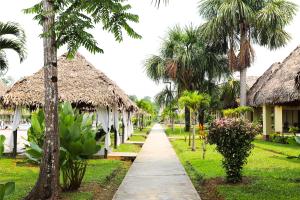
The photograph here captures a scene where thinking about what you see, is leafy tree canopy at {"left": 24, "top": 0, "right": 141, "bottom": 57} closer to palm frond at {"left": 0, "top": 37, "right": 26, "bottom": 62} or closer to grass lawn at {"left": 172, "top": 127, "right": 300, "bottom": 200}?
grass lawn at {"left": 172, "top": 127, "right": 300, "bottom": 200}

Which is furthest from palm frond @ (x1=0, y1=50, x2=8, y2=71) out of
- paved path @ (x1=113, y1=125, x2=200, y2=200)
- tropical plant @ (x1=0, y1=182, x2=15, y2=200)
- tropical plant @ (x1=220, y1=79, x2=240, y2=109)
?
tropical plant @ (x1=220, y1=79, x2=240, y2=109)

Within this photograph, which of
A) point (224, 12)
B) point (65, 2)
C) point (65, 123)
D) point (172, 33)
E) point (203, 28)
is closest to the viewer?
point (65, 2)

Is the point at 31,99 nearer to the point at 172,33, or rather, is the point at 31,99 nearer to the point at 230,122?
the point at 230,122

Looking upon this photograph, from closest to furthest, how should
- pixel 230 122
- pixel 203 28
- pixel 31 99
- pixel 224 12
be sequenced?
1. pixel 230 122
2. pixel 31 99
3. pixel 224 12
4. pixel 203 28

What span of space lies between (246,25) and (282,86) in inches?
215

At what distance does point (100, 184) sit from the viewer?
30.0 feet

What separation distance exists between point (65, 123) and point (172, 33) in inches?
1089

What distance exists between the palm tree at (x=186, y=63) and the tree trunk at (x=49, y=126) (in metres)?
24.7

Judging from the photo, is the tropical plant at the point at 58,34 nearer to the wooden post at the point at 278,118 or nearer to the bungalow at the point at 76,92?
the bungalow at the point at 76,92

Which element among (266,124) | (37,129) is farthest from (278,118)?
(37,129)

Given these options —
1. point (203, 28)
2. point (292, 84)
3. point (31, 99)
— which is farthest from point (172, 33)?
point (31, 99)

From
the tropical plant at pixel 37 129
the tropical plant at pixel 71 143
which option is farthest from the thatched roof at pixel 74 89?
the tropical plant at pixel 71 143

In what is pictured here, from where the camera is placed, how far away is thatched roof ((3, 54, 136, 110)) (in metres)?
15.0

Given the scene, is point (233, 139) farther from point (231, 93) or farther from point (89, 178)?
point (231, 93)
